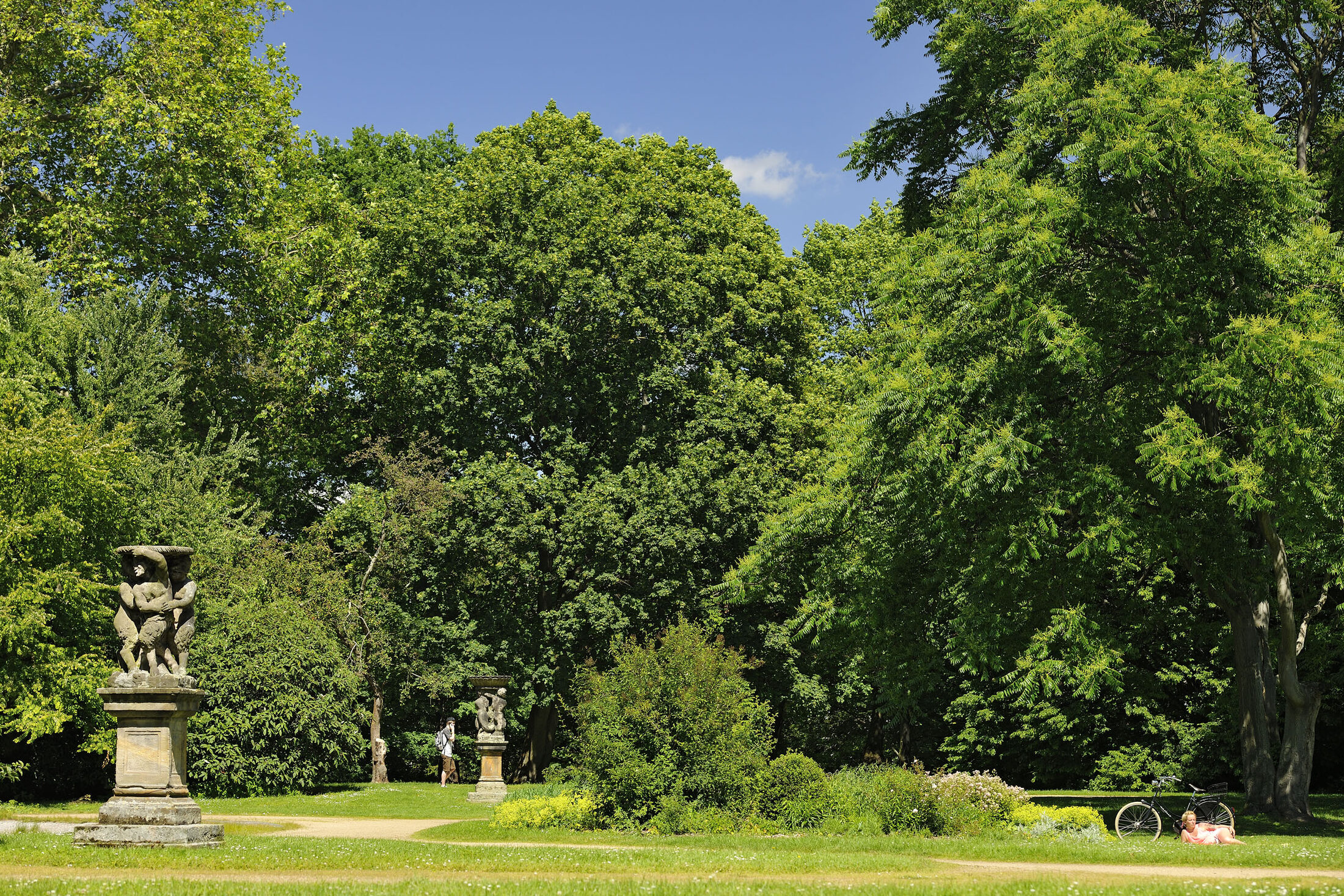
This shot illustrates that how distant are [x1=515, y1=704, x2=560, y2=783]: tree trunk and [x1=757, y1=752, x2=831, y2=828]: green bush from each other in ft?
54.6

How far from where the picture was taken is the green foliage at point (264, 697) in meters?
23.7

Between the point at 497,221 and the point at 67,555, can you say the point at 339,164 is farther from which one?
the point at 67,555

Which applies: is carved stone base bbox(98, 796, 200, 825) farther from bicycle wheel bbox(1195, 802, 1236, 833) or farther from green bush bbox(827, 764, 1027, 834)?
bicycle wheel bbox(1195, 802, 1236, 833)

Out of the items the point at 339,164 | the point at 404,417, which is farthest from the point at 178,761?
the point at 339,164

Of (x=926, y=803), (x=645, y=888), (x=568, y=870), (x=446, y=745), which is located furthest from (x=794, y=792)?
(x=446, y=745)

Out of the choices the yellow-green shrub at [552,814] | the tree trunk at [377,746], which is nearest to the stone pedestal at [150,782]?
the yellow-green shrub at [552,814]

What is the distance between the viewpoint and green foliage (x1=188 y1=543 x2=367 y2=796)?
23703 millimetres

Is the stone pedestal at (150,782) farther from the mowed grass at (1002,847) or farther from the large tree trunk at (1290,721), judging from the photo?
the large tree trunk at (1290,721)

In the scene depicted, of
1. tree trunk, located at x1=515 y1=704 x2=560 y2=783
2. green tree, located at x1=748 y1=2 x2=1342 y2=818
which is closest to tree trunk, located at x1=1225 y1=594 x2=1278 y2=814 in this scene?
green tree, located at x1=748 y1=2 x2=1342 y2=818

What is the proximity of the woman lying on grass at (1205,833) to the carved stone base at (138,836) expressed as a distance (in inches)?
499

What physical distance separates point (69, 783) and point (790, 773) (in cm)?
1661

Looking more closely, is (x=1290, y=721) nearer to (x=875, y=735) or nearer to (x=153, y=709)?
(x=875, y=735)

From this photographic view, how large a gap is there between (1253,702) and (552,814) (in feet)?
39.9

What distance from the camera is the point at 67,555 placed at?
883 inches
